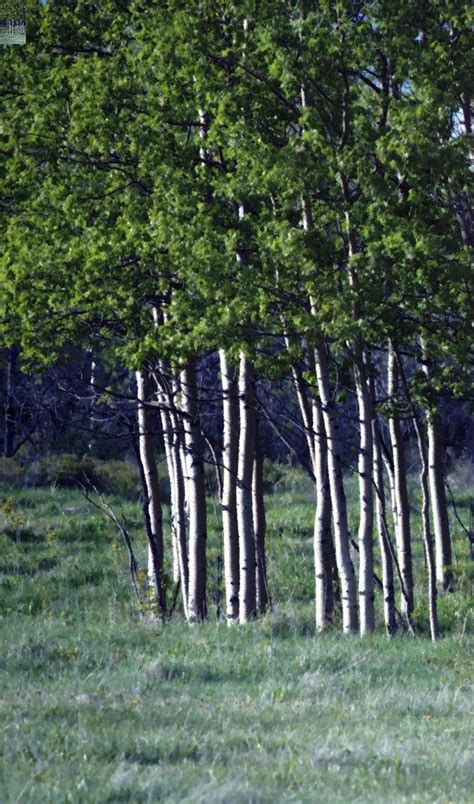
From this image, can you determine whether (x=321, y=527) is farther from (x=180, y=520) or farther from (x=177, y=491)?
(x=177, y=491)

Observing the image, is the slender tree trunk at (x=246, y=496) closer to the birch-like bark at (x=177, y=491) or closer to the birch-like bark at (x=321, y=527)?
the birch-like bark at (x=321, y=527)

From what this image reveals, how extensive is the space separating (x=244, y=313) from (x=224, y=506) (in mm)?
3413

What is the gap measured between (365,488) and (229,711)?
15.2ft

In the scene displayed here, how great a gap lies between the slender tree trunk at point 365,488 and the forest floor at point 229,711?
44 cm

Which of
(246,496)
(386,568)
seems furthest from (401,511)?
(246,496)

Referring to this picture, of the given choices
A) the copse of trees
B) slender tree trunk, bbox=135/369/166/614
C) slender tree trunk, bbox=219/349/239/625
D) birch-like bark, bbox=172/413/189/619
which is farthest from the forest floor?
the copse of trees

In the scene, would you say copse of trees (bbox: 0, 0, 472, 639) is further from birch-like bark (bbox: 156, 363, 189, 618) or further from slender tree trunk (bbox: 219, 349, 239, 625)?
birch-like bark (bbox: 156, 363, 189, 618)

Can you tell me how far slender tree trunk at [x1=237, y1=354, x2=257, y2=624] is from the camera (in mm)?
13594

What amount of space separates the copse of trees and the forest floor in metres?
1.51

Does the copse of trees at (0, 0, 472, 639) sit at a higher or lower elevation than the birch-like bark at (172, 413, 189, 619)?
higher

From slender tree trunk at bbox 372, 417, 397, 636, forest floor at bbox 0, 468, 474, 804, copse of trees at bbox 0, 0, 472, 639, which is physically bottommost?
forest floor at bbox 0, 468, 474, 804

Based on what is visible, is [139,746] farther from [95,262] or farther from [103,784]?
[95,262]

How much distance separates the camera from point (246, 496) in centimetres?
1363

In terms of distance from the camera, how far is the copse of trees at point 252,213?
463 inches
